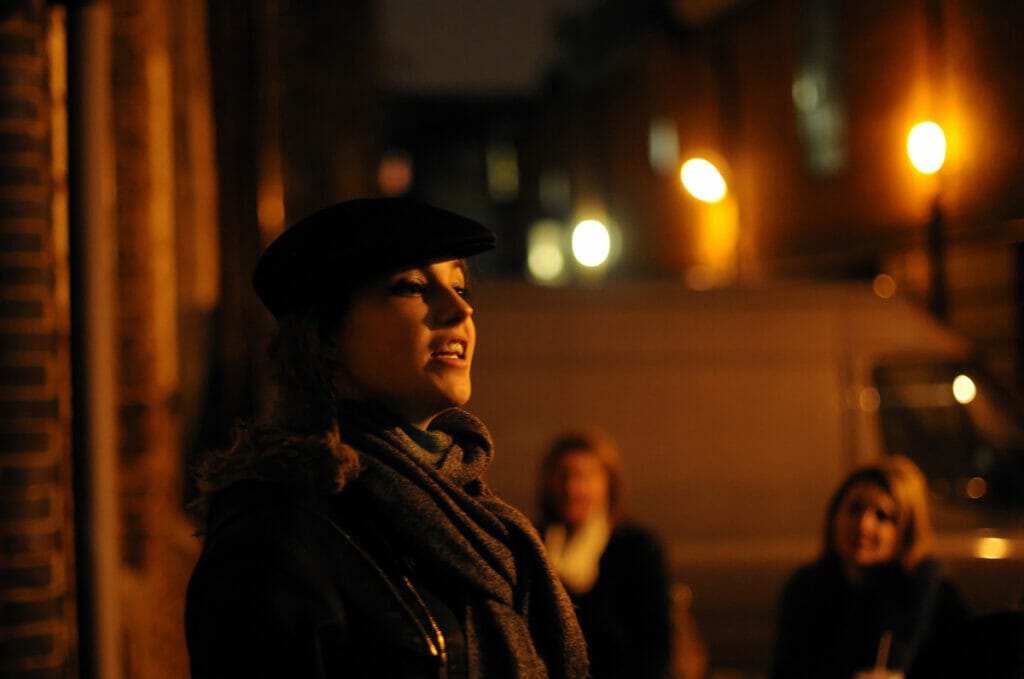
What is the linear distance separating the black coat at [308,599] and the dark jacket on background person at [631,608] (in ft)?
7.86

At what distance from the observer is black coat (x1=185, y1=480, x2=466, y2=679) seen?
1718 millimetres

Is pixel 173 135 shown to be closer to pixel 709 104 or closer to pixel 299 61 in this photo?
pixel 299 61

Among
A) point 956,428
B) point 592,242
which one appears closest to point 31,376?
point 956,428

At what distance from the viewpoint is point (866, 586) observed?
389cm

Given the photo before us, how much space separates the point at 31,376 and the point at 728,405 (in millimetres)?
4247

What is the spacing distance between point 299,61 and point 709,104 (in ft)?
17.4

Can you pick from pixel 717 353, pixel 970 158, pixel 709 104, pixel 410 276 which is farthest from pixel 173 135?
pixel 709 104

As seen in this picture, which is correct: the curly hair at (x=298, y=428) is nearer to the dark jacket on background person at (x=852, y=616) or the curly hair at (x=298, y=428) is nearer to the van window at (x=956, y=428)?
the dark jacket on background person at (x=852, y=616)

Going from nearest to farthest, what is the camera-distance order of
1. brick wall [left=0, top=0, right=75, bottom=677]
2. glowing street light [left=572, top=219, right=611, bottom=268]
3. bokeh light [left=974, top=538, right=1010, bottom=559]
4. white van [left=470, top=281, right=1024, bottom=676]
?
brick wall [left=0, top=0, right=75, bottom=677] < bokeh light [left=974, top=538, right=1010, bottom=559] < white van [left=470, top=281, right=1024, bottom=676] < glowing street light [left=572, top=219, right=611, bottom=268]

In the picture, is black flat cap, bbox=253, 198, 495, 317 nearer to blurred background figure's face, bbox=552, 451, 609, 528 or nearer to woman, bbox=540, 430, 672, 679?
woman, bbox=540, 430, 672, 679

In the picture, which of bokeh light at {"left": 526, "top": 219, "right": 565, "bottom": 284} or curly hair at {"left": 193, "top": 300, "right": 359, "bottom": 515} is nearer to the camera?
curly hair at {"left": 193, "top": 300, "right": 359, "bottom": 515}

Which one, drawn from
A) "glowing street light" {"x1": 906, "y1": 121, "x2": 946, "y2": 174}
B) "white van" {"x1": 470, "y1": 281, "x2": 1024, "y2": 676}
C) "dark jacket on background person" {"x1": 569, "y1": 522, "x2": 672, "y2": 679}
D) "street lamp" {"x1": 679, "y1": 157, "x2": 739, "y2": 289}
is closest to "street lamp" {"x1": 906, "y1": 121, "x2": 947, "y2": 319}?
"glowing street light" {"x1": 906, "y1": 121, "x2": 946, "y2": 174}

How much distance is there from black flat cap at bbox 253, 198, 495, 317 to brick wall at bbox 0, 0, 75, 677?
1427mm

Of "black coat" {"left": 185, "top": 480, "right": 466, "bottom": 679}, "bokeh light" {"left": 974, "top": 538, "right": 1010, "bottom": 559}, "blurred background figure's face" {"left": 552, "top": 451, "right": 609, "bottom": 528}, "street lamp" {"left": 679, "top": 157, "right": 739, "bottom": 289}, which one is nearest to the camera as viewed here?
"black coat" {"left": 185, "top": 480, "right": 466, "bottom": 679}
